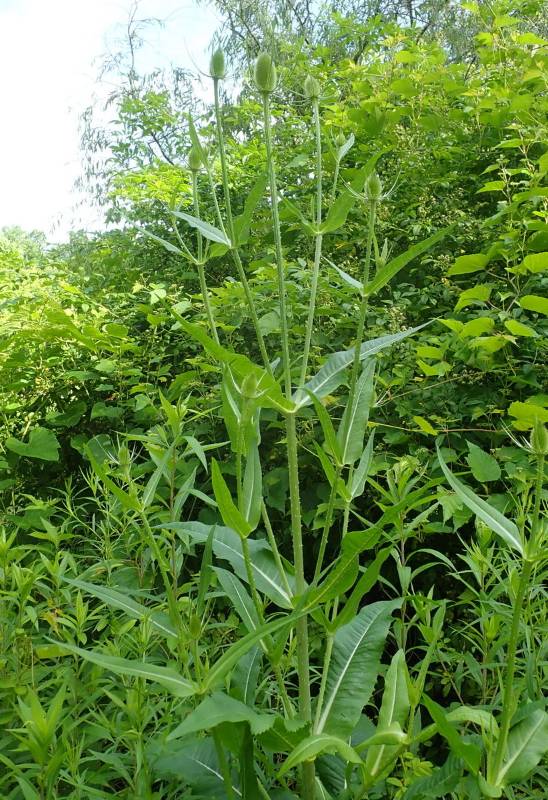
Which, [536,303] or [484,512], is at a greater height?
[536,303]

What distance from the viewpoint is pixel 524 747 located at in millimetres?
906

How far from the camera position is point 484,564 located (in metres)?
1.35

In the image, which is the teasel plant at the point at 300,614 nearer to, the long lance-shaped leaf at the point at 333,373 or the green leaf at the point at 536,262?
the long lance-shaped leaf at the point at 333,373

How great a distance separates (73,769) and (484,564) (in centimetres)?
82

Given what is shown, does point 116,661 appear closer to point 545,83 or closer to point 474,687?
→ point 474,687

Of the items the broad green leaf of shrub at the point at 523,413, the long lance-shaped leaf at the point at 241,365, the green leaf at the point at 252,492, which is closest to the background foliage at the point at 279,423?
the broad green leaf of shrub at the point at 523,413

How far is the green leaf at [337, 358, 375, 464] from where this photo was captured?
1135mm

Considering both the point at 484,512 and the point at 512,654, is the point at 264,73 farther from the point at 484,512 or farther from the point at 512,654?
the point at 512,654

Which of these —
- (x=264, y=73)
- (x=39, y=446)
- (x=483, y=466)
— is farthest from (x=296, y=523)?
(x=39, y=446)

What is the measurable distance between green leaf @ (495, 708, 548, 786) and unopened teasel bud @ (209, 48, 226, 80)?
3.67 feet

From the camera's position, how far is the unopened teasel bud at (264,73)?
3.75 feet

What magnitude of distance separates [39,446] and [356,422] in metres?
2.00

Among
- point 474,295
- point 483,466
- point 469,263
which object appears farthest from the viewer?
point 469,263

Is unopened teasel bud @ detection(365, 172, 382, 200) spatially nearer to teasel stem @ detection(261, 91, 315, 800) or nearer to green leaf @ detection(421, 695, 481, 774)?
teasel stem @ detection(261, 91, 315, 800)
